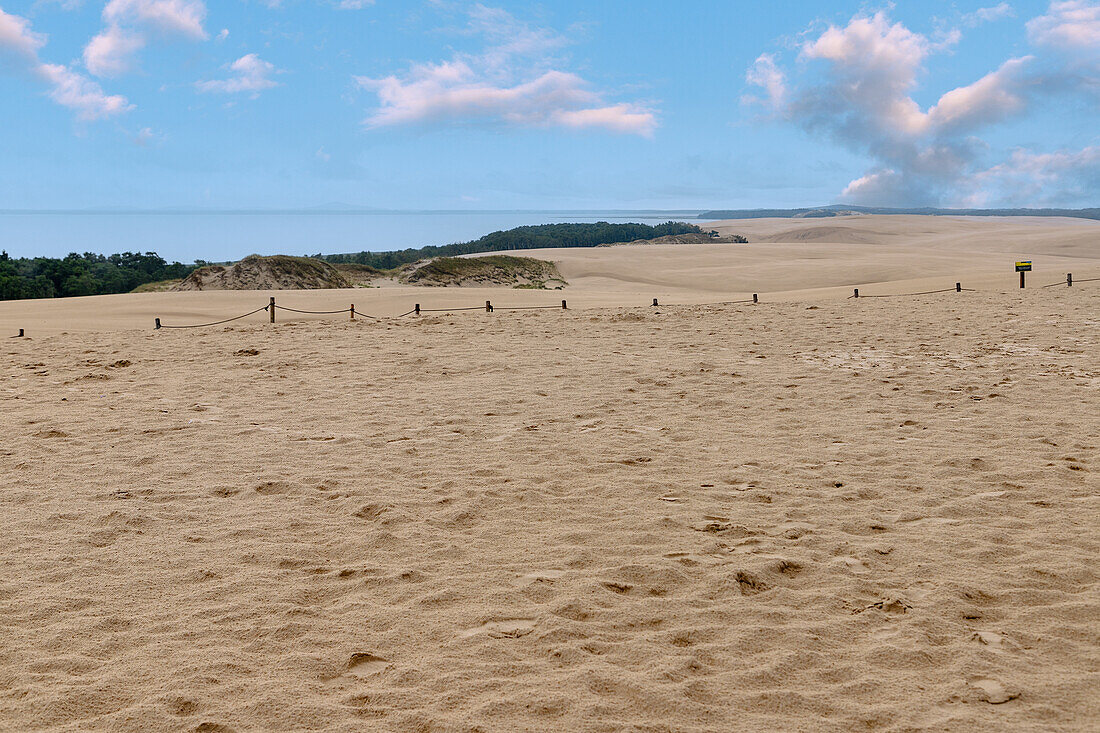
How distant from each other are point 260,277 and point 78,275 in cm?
1575

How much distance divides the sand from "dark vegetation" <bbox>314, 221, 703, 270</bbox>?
5213 centimetres

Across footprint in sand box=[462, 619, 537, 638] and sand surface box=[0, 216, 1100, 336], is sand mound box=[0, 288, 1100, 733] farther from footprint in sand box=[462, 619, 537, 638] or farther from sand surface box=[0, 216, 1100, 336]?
sand surface box=[0, 216, 1100, 336]

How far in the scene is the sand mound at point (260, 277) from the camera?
110ft

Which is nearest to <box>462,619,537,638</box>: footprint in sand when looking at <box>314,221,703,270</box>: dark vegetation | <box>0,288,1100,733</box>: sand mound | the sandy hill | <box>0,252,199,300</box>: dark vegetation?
<box>0,288,1100,733</box>: sand mound

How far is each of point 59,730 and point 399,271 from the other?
40.4 m

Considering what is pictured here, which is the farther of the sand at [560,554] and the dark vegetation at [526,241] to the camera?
the dark vegetation at [526,241]

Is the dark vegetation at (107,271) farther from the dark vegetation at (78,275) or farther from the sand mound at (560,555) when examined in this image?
the sand mound at (560,555)

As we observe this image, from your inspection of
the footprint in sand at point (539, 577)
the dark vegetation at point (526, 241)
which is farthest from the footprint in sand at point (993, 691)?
the dark vegetation at point (526, 241)

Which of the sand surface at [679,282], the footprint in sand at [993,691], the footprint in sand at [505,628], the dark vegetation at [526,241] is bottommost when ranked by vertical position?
the footprint in sand at [993,691]

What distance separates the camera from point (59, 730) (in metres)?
2.76

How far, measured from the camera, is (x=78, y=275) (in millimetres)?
42438

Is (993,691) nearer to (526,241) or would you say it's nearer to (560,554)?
(560,554)

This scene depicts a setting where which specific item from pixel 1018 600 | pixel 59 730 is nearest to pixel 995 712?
pixel 1018 600

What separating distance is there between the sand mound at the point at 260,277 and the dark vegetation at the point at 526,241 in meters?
22.1
